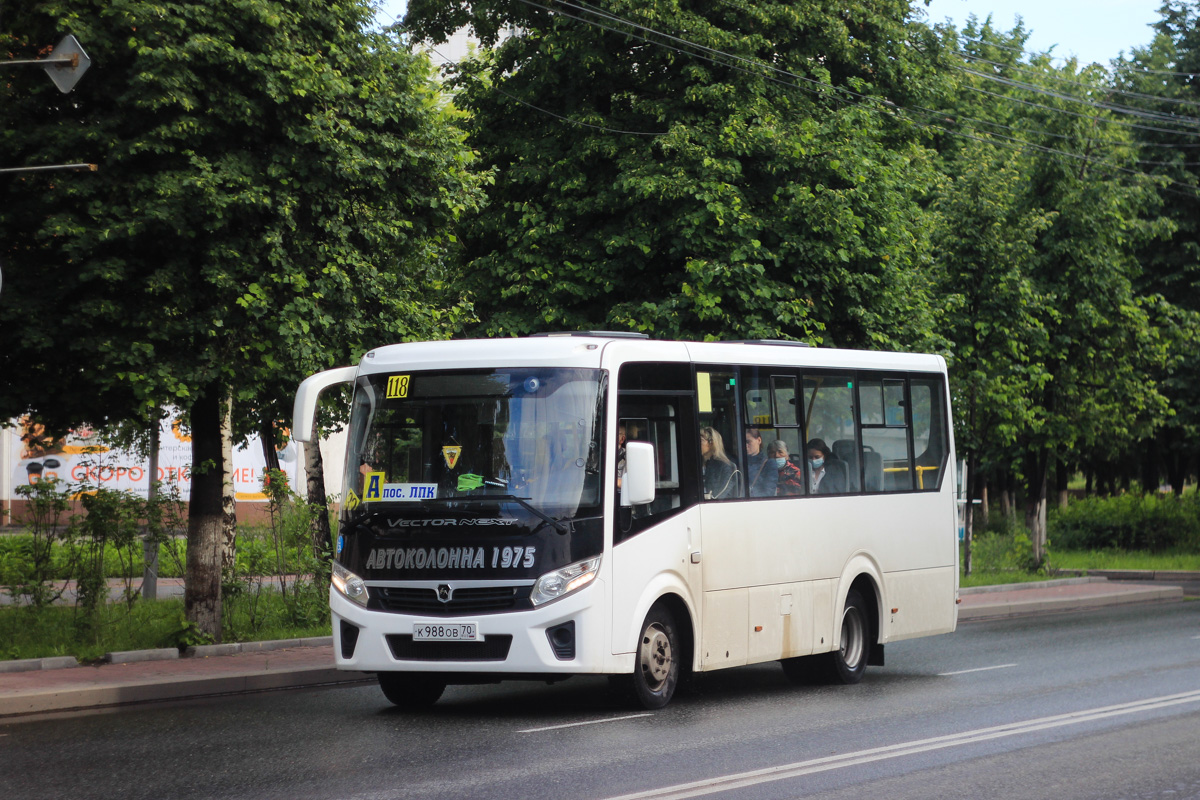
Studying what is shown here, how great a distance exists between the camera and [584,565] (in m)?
11.0

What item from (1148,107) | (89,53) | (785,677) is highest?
(1148,107)

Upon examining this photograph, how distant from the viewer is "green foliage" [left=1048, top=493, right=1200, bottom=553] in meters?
37.3

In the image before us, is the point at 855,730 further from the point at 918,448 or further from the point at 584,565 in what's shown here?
the point at 918,448

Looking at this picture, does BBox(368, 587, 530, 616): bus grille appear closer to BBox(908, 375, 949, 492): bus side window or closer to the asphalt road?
the asphalt road

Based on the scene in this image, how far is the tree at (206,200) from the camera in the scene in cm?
1372

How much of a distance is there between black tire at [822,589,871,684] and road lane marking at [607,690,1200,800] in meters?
2.85

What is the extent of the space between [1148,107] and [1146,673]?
85.8ft

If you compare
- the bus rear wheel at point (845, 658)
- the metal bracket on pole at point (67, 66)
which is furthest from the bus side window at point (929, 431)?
the metal bracket on pole at point (67, 66)

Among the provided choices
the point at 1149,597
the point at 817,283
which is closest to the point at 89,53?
the point at 817,283

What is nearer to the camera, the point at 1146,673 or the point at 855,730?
the point at 855,730

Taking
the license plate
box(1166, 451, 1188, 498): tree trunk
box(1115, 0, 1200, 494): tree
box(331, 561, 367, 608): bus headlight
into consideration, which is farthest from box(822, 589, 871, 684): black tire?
box(1166, 451, 1188, 498): tree trunk

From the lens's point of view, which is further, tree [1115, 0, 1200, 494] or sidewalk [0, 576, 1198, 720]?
tree [1115, 0, 1200, 494]

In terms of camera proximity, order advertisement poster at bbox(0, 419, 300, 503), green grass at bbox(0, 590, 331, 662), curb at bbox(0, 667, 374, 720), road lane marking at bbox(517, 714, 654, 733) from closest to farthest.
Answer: road lane marking at bbox(517, 714, 654, 733) < curb at bbox(0, 667, 374, 720) < green grass at bbox(0, 590, 331, 662) < advertisement poster at bbox(0, 419, 300, 503)

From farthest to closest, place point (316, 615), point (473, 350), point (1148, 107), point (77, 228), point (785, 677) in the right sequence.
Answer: point (1148, 107), point (316, 615), point (785, 677), point (77, 228), point (473, 350)
